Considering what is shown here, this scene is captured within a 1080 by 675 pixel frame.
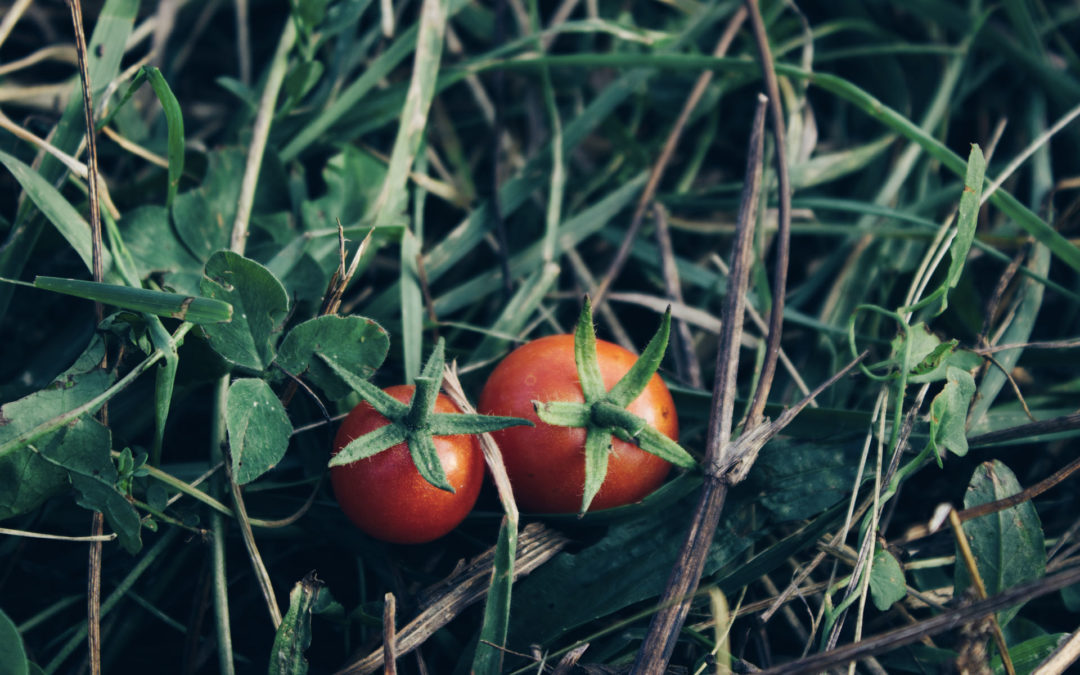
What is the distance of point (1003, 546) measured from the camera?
1.35 metres

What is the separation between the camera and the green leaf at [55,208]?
1.45 m

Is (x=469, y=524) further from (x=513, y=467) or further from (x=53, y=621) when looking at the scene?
(x=53, y=621)

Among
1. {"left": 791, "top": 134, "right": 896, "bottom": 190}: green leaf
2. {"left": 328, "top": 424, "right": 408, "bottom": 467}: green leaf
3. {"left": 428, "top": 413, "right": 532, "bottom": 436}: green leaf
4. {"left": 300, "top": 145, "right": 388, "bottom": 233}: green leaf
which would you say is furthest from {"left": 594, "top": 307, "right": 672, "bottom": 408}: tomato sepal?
{"left": 791, "top": 134, "right": 896, "bottom": 190}: green leaf

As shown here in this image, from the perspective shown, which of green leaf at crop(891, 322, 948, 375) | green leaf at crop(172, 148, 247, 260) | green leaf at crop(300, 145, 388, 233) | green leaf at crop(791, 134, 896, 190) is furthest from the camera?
green leaf at crop(791, 134, 896, 190)

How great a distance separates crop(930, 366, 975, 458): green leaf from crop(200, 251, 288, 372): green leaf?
1.30 metres

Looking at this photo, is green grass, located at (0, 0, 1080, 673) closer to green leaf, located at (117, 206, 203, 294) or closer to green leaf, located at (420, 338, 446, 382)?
green leaf, located at (117, 206, 203, 294)

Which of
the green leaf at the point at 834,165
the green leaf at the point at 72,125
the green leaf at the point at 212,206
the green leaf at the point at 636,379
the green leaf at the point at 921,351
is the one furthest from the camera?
the green leaf at the point at 834,165

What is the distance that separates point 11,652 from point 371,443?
0.73 meters

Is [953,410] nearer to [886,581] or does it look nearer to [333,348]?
[886,581]

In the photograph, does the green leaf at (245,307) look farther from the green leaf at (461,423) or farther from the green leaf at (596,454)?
the green leaf at (596,454)

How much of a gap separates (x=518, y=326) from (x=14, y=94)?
161 cm

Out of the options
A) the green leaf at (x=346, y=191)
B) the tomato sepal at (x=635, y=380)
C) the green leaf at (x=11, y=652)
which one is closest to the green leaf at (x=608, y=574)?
the tomato sepal at (x=635, y=380)

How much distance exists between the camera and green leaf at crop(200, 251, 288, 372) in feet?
4.20

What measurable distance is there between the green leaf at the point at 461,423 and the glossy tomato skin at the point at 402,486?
46 mm
